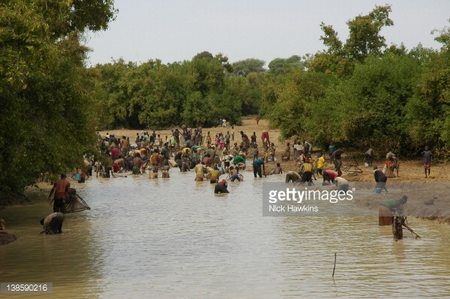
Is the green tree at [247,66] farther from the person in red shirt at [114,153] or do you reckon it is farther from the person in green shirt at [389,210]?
the person in green shirt at [389,210]

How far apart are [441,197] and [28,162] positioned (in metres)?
14.0

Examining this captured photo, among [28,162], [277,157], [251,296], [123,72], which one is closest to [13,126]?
[28,162]

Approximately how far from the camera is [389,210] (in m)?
21.0

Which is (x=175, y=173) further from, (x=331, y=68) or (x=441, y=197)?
(x=441, y=197)

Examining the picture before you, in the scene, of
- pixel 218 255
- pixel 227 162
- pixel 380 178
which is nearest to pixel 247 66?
pixel 227 162

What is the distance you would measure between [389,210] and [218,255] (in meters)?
5.72

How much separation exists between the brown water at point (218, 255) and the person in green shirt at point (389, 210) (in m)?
0.44

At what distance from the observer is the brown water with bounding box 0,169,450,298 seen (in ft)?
47.8

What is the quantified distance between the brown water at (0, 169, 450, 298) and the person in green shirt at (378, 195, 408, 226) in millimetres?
442

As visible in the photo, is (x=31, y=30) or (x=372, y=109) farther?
(x=372, y=109)

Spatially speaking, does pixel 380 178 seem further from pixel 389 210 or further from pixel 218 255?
pixel 218 255

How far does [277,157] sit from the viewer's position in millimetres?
50469

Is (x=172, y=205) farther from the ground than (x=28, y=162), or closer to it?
closer to it

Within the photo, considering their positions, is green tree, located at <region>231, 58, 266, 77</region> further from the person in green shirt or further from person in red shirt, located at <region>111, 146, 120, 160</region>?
the person in green shirt
